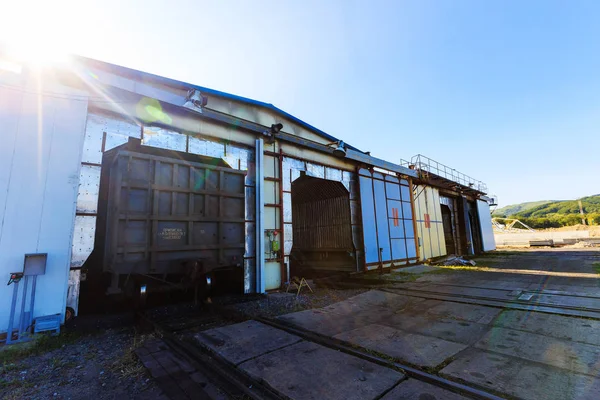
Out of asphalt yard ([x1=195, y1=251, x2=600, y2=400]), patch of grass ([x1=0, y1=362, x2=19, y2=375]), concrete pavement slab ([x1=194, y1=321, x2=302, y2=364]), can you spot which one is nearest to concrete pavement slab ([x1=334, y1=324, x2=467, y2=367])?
asphalt yard ([x1=195, y1=251, x2=600, y2=400])

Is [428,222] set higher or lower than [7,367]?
higher

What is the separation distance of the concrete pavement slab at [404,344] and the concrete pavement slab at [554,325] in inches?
73.3

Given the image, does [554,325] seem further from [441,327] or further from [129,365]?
[129,365]

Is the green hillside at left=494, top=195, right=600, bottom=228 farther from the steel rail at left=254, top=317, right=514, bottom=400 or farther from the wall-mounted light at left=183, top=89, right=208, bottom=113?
the wall-mounted light at left=183, top=89, right=208, bottom=113

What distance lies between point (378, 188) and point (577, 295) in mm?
9164

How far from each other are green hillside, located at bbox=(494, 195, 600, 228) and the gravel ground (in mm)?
87024

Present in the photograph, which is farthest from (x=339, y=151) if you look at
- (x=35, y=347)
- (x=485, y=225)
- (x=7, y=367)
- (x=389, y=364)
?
(x=485, y=225)

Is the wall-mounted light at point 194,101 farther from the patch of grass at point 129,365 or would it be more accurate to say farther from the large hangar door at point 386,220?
the large hangar door at point 386,220

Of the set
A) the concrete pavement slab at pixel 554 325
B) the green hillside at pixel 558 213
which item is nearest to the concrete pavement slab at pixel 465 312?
the concrete pavement slab at pixel 554 325

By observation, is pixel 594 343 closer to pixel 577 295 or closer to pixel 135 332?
pixel 577 295

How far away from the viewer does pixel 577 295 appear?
7281mm

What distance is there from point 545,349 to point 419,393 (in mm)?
2665

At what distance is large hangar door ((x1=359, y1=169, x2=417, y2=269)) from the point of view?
13.8 meters

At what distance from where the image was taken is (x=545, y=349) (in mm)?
3945
